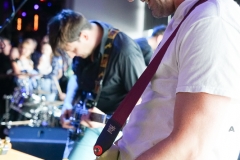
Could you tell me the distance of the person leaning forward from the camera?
A: 2482 millimetres

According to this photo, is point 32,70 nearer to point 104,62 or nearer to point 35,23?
point 35,23

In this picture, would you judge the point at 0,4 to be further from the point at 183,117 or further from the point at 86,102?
the point at 183,117

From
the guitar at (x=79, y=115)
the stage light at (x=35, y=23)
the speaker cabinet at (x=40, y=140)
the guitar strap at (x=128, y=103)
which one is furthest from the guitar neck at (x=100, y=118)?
the guitar strap at (x=128, y=103)

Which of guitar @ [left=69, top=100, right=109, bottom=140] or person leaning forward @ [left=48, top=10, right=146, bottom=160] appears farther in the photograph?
guitar @ [left=69, top=100, right=109, bottom=140]

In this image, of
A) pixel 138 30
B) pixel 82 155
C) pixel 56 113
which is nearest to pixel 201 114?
pixel 82 155

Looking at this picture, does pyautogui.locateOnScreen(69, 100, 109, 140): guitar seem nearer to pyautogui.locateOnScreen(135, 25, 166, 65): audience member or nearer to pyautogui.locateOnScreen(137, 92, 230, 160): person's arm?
pyautogui.locateOnScreen(135, 25, 166, 65): audience member

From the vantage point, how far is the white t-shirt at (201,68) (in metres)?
0.74

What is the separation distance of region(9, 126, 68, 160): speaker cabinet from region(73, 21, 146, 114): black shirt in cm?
64

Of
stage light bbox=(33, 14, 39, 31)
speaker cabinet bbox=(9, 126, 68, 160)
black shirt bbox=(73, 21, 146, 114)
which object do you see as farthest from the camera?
speaker cabinet bbox=(9, 126, 68, 160)

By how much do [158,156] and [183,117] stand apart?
0.25ft

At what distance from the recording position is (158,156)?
75 cm

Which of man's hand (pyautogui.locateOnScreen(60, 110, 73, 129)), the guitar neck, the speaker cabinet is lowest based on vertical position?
the speaker cabinet

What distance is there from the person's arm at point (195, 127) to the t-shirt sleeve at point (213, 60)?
0.05ft

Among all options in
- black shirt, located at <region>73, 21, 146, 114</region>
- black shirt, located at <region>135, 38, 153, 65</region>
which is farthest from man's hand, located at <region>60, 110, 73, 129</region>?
black shirt, located at <region>135, 38, 153, 65</region>
